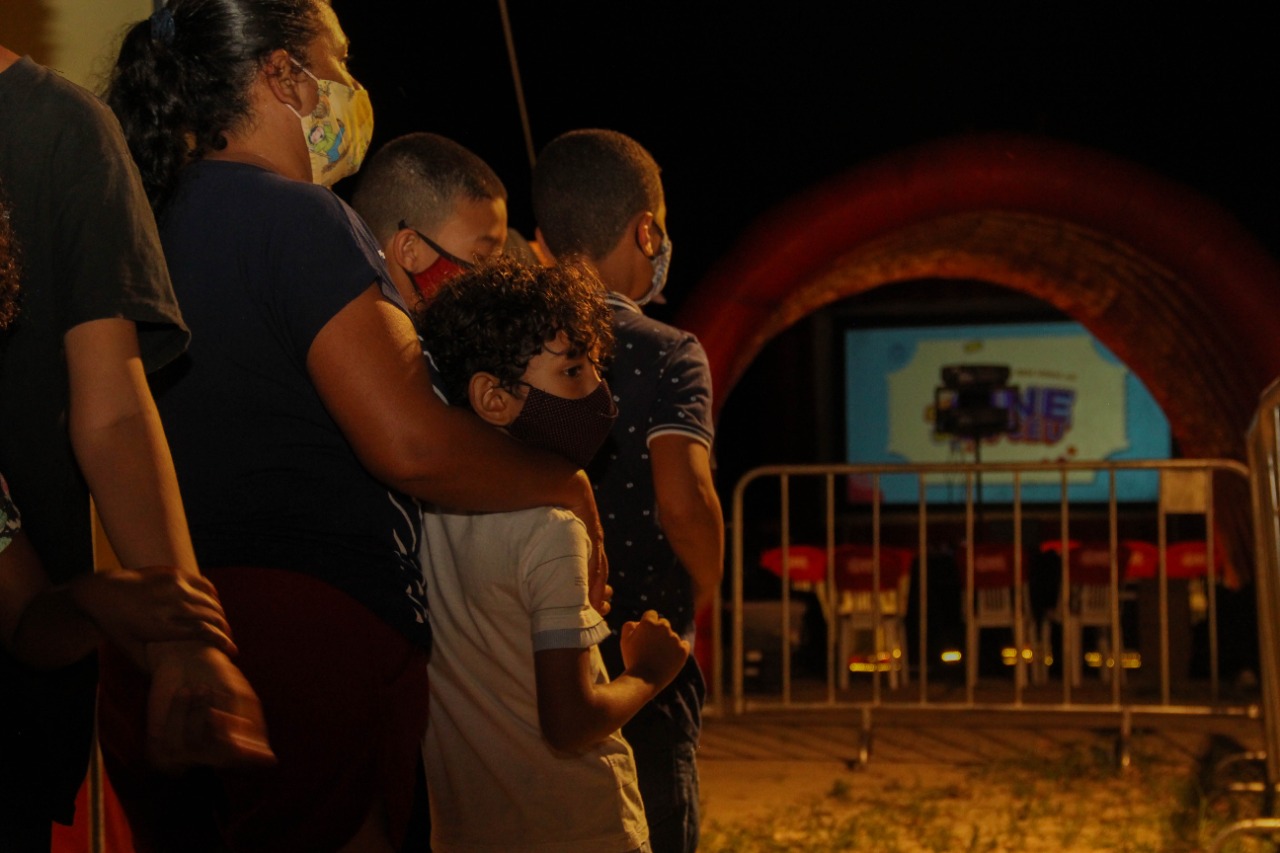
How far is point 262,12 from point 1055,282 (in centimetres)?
865

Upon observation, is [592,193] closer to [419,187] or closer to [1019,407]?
[419,187]

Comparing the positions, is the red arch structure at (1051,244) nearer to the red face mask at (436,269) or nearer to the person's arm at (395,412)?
the red face mask at (436,269)

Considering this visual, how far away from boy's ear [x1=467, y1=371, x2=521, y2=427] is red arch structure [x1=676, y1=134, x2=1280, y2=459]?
5.80m

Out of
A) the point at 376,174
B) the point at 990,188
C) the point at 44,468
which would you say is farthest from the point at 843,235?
the point at 44,468

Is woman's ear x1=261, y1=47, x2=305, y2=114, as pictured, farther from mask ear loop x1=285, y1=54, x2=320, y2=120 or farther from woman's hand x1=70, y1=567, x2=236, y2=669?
woman's hand x1=70, y1=567, x2=236, y2=669

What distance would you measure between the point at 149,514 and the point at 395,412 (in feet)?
1.02

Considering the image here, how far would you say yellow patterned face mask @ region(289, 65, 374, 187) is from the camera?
177 centimetres

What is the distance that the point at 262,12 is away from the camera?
5.60ft

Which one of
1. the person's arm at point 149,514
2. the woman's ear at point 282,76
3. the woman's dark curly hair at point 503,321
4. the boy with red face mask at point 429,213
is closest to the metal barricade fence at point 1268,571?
the boy with red face mask at point 429,213

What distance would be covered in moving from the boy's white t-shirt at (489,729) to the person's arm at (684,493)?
534 mm

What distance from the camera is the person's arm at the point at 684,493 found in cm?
243

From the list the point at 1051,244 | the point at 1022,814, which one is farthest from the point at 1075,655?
the point at 1022,814

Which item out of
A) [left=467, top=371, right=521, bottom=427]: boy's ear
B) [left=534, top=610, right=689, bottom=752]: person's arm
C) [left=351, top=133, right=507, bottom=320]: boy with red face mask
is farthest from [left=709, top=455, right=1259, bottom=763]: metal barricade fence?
[left=467, top=371, right=521, bottom=427]: boy's ear

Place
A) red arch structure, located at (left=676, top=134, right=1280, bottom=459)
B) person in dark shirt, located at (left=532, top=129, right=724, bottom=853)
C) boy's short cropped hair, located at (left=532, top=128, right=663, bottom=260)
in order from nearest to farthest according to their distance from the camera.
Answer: person in dark shirt, located at (left=532, top=129, right=724, bottom=853) < boy's short cropped hair, located at (left=532, top=128, right=663, bottom=260) < red arch structure, located at (left=676, top=134, right=1280, bottom=459)
